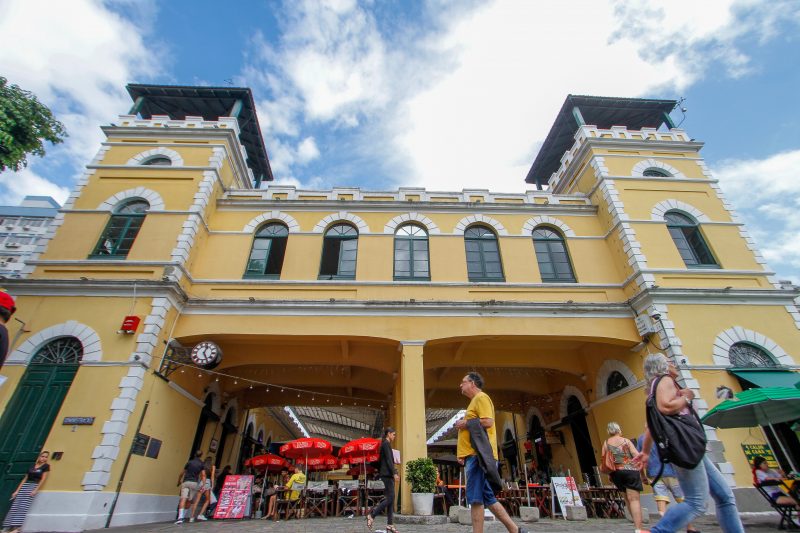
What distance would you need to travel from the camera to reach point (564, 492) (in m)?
9.47

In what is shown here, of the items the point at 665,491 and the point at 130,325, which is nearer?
the point at 665,491

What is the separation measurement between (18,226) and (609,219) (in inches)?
2807

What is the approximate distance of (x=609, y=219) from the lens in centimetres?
1293

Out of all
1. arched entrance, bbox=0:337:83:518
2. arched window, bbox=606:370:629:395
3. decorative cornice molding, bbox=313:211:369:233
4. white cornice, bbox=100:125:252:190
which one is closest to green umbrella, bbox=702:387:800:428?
arched window, bbox=606:370:629:395

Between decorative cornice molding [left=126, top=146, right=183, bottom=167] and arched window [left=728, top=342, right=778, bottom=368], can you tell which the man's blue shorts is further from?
decorative cornice molding [left=126, top=146, right=183, bottom=167]

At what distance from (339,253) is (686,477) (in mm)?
10408

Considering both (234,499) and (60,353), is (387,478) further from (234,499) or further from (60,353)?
(60,353)

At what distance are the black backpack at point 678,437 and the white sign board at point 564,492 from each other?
736 centimetres

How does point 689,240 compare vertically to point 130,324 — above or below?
above

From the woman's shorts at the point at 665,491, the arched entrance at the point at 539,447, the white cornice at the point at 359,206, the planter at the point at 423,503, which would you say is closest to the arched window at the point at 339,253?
the white cornice at the point at 359,206

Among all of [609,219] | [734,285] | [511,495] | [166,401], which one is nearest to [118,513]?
[166,401]

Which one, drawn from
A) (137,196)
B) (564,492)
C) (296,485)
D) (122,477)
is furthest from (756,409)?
(137,196)

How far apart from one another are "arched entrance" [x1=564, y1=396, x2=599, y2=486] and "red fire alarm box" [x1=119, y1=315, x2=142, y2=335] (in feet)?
44.0

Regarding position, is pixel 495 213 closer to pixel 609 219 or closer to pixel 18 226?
pixel 609 219
